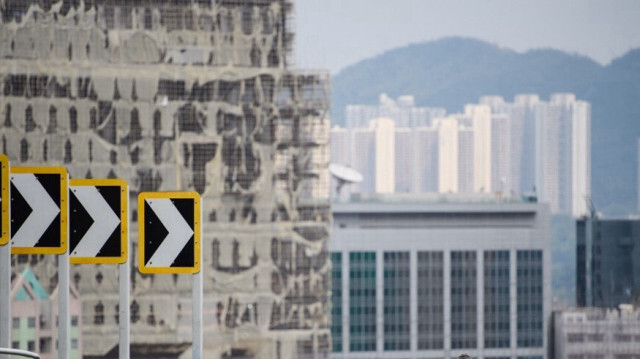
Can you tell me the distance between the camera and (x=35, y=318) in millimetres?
53312

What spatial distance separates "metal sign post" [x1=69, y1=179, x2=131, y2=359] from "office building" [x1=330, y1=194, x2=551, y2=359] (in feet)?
275

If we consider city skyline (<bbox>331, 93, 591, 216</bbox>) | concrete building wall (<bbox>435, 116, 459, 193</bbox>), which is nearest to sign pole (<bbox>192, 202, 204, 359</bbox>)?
city skyline (<bbox>331, 93, 591, 216</bbox>)

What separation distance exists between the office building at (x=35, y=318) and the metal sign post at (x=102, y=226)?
39.4m

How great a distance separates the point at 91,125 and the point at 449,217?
57.6 meters

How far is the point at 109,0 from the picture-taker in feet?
150

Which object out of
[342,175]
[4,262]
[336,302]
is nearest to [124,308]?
[4,262]

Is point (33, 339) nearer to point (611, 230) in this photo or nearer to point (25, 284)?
point (25, 284)

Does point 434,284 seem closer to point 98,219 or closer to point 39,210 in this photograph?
point 98,219

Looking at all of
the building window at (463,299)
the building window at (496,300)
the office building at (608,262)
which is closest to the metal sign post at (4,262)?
the building window at (463,299)

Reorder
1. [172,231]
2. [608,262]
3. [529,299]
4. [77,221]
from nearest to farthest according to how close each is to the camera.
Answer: [172,231]
[77,221]
[529,299]
[608,262]

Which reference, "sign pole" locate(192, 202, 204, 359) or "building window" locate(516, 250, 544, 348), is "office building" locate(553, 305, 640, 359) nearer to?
"building window" locate(516, 250, 544, 348)

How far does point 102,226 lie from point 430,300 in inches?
3489

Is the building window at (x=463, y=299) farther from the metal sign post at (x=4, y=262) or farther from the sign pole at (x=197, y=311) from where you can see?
the metal sign post at (x=4, y=262)

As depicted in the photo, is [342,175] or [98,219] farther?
[342,175]
